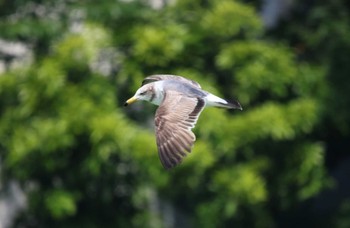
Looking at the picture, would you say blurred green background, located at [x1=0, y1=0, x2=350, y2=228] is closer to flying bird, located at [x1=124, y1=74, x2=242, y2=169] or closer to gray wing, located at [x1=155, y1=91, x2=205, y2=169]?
flying bird, located at [x1=124, y1=74, x2=242, y2=169]

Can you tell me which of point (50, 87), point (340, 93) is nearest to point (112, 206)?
point (50, 87)

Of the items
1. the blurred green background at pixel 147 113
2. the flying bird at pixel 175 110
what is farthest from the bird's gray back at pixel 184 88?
the blurred green background at pixel 147 113

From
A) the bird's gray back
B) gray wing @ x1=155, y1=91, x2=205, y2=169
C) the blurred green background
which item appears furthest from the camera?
the blurred green background

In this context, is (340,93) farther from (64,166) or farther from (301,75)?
(64,166)

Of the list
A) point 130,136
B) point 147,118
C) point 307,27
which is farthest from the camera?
point 307,27

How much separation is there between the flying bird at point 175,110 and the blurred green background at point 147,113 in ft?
7.08

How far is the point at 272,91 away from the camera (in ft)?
39.6

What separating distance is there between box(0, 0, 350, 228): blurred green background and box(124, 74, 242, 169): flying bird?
216cm

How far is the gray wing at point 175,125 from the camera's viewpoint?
8.41 m

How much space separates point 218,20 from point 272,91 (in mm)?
618

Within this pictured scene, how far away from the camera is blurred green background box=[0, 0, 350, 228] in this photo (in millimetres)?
11555

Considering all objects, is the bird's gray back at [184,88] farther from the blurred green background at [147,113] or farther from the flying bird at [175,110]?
the blurred green background at [147,113]

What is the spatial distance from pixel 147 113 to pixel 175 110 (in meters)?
3.40

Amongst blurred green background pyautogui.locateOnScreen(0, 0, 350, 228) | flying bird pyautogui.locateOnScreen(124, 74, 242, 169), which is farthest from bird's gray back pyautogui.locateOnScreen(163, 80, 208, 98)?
blurred green background pyautogui.locateOnScreen(0, 0, 350, 228)
